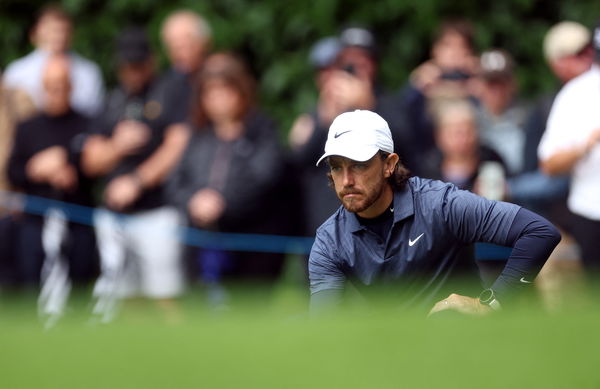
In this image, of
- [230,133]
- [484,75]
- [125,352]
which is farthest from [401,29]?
[125,352]

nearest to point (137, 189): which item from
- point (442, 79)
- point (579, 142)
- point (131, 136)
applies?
point (131, 136)

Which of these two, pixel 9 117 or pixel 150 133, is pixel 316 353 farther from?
pixel 9 117

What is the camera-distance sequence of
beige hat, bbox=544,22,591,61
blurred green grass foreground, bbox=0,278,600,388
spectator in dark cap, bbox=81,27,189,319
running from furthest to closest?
spectator in dark cap, bbox=81,27,189,319
beige hat, bbox=544,22,591,61
blurred green grass foreground, bbox=0,278,600,388

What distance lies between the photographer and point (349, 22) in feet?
36.6

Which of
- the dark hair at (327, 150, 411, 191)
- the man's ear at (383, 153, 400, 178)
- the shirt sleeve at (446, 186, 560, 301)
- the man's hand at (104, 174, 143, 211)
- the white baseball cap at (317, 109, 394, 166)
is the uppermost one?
the white baseball cap at (317, 109, 394, 166)

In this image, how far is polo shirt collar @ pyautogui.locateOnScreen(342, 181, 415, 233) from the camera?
293 cm

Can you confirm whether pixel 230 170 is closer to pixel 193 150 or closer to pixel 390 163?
pixel 193 150

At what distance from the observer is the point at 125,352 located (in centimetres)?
412

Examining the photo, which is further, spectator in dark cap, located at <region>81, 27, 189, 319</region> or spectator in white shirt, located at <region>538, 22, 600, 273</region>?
spectator in dark cap, located at <region>81, 27, 189, 319</region>

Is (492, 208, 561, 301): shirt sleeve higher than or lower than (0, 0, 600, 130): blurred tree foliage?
lower

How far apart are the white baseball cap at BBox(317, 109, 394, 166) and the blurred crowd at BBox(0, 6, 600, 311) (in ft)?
9.17

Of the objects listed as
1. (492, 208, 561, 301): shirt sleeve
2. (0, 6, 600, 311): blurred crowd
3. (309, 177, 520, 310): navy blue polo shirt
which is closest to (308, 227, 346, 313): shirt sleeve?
(309, 177, 520, 310): navy blue polo shirt

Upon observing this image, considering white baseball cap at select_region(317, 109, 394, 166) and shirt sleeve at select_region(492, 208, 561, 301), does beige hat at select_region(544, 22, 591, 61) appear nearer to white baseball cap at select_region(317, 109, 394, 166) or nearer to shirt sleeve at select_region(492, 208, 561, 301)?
shirt sleeve at select_region(492, 208, 561, 301)

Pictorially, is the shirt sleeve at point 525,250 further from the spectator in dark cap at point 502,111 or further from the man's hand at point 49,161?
the man's hand at point 49,161
